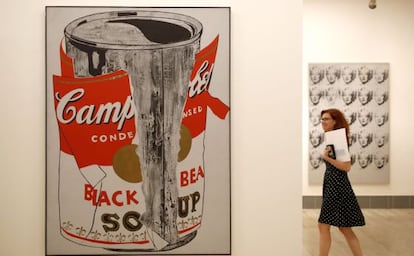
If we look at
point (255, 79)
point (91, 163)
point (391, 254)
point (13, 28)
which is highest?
point (13, 28)

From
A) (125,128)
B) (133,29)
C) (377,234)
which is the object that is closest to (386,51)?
(377,234)

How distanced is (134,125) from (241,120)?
2.08 feet

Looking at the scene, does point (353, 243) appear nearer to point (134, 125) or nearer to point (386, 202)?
point (134, 125)

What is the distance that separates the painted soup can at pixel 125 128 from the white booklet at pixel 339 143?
170 centimetres

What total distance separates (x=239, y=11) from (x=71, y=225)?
161 cm

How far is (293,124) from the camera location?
2.84m

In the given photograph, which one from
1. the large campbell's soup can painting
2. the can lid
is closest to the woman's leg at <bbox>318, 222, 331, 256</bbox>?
the large campbell's soup can painting

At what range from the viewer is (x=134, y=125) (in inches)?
109

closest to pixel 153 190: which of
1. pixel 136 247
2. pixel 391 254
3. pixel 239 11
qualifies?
pixel 136 247

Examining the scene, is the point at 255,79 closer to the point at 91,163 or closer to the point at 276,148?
the point at 276,148

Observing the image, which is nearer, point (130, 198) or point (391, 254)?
point (130, 198)

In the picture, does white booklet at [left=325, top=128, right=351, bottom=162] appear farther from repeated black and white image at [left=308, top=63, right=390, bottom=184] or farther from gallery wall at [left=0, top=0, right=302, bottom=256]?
repeated black and white image at [left=308, top=63, right=390, bottom=184]

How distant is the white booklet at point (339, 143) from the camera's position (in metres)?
4.00

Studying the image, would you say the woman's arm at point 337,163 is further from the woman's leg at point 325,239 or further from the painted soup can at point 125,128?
the painted soup can at point 125,128
